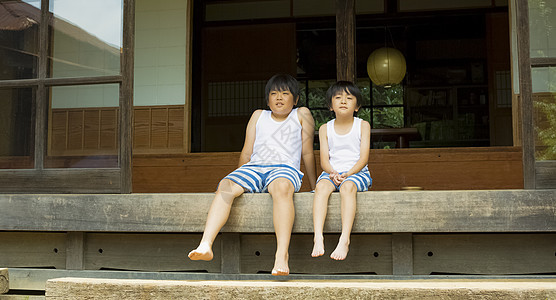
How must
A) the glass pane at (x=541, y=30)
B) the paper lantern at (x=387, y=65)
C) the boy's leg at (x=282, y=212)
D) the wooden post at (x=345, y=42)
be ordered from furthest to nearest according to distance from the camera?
the paper lantern at (x=387, y=65) → the wooden post at (x=345, y=42) → the glass pane at (x=541, y=30) → the boy's leg at (x=282, y=212)

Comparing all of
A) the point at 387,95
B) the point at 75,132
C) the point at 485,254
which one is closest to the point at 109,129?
the point at 75,132

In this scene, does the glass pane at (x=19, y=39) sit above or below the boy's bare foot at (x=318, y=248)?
above

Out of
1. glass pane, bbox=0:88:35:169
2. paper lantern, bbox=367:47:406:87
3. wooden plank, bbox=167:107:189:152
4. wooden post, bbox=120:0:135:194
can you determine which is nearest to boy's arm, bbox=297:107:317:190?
wooden post, bbox=120:0:135:194

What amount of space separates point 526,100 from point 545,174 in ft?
1.15

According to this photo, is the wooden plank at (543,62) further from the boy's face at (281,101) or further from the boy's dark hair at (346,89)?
the boy's face at (281,101)

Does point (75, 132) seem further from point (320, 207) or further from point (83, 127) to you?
point (320, 207)

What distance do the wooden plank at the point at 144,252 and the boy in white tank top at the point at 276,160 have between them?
35cm

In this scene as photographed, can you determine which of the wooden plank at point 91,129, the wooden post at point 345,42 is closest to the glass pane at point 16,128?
the wooden plank at point 91,129

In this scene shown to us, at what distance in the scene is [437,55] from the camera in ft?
28.9

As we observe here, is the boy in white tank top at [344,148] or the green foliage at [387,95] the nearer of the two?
the boy in white tank top at [344,148]

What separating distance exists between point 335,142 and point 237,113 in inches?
204

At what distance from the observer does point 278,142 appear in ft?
9.49

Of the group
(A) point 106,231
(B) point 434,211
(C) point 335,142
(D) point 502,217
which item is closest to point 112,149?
(A) point 106,231

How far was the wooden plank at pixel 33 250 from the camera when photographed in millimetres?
3012
